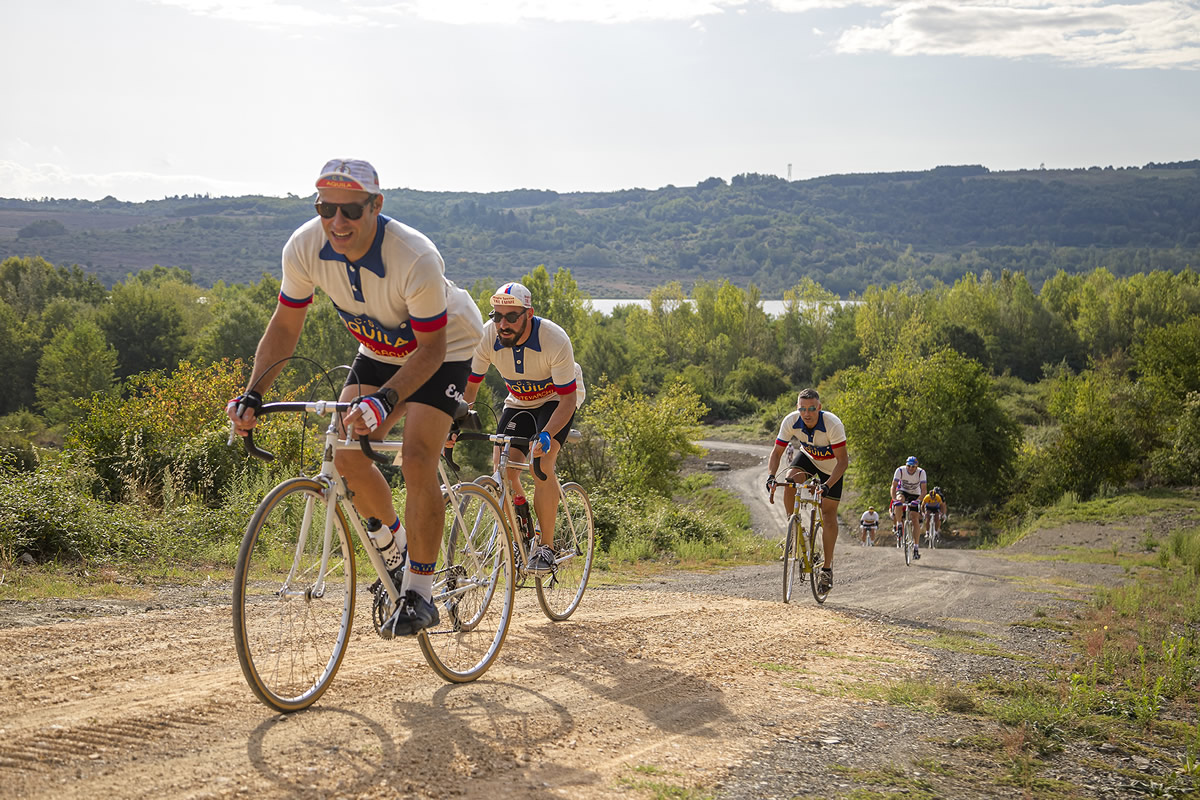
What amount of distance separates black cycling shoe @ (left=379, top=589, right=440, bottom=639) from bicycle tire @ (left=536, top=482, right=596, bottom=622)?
8.36 ft

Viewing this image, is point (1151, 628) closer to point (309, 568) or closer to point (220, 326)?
point (309, 568)

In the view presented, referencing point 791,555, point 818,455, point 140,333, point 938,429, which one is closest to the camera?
point 818,455

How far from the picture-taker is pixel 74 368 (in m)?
68.1

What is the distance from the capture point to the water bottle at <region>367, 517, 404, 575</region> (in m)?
5.07

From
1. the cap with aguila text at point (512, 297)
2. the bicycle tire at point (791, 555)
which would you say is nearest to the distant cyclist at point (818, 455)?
the bicycle tire at point (791, 555)

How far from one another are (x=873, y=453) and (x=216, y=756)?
52.4m

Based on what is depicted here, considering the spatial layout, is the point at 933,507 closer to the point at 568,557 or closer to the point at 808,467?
the point at 808,467

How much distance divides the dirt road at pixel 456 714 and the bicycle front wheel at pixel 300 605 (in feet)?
0.58

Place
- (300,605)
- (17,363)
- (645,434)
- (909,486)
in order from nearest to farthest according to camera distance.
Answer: (300,605), (909,486), (645,434), (17,363)

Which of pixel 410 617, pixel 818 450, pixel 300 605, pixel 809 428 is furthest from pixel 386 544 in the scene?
pixel 818 450

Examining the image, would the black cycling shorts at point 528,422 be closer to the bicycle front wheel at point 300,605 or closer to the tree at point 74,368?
the bicycle front wheel at point 300,605

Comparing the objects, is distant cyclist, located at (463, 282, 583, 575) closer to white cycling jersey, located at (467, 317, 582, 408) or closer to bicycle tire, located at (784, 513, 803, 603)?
white cycling jersey, located at (467, 317, 582, 408)

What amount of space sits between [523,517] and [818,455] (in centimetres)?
498

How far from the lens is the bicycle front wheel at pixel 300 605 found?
454cm
